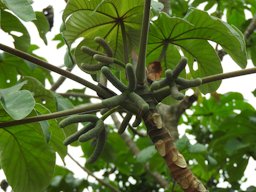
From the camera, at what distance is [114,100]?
2.68ft

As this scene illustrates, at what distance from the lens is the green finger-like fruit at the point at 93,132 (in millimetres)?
828

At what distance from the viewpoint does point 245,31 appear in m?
1.78

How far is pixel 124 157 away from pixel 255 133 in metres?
0.70

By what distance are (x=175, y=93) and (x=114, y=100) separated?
0.33 feet

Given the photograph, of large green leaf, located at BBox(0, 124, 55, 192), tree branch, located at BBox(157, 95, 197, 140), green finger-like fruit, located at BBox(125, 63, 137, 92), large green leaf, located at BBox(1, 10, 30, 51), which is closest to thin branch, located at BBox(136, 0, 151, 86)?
Answer: green finger-like fruit, located at BBox(125, 63, 137, 92)

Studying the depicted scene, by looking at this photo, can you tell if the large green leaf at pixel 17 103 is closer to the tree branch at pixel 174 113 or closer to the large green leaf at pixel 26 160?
the large green leaf at pixel 26 160

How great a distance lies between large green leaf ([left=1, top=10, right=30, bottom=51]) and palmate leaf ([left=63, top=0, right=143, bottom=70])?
11.1 inches

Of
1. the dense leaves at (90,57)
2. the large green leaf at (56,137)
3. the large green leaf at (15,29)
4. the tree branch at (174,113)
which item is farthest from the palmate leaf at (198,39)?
the tree branch at (174,113)

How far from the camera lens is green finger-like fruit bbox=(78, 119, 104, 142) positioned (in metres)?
0.83

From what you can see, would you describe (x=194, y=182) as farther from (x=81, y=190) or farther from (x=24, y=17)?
(x=81, y=190)

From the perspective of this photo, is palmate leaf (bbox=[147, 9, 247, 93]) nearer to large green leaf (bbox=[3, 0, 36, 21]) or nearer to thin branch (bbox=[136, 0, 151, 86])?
thin branch (bbox=[136, 0, 151, 86])

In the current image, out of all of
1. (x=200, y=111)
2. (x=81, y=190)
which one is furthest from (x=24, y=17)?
(x=200, y=111)

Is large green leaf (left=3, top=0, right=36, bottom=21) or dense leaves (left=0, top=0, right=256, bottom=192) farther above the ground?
large green leaf (left=3, top=0, right=36, bottom=21)

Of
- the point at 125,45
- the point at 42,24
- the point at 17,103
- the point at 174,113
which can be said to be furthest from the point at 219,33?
the point at 174,113
